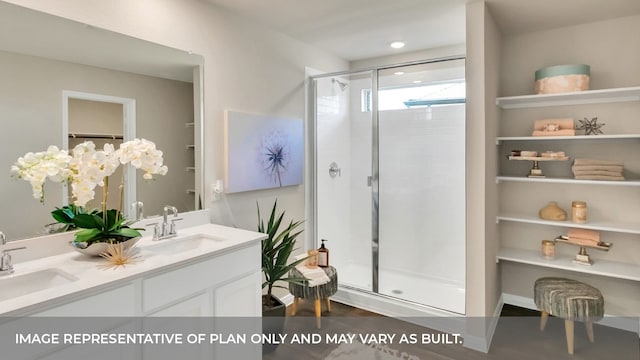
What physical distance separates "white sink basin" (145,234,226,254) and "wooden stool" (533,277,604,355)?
7.55 ft

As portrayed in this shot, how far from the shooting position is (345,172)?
3.85 m

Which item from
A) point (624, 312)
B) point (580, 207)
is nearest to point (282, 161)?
point (580, 207)

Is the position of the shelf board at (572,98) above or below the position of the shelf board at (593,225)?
above

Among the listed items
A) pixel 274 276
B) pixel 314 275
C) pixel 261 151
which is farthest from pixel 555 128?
pixel 274 276

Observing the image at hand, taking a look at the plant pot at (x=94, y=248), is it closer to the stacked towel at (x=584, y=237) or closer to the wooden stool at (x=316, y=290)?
the wooden stool at (x=316, y=290)

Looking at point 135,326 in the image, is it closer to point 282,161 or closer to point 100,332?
point 100,332

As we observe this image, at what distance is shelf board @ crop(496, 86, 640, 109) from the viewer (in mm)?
2484

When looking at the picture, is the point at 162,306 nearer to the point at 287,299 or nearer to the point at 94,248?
the point at 94,248

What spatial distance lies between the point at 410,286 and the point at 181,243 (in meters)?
2.29

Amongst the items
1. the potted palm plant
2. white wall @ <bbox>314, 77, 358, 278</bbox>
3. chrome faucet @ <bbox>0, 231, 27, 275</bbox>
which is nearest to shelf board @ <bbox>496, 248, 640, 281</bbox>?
white wall @ <bbox>314, 77, 358, 278</bbox>

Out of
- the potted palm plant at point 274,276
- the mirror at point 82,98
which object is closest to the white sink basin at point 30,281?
the mirror at point 82,98

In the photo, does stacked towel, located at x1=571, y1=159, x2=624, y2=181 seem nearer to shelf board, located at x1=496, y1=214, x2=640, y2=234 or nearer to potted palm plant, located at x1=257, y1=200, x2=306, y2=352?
shelf board, located at x1=496, y1=214, x2=640, y2=234

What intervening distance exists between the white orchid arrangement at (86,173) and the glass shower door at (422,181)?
7.52ft

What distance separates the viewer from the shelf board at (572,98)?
8.15 feet
